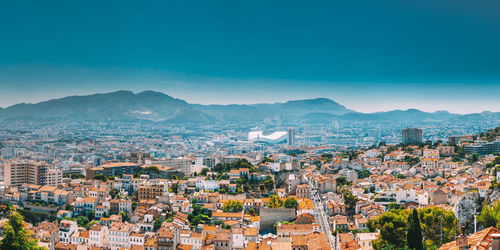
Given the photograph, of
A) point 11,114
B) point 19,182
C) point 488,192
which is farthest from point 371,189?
point 11,114

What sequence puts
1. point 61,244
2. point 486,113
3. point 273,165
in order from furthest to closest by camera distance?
point 486,113 → point 273,165 → point 61,244

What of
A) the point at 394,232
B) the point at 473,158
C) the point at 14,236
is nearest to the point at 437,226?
the point at 394,232

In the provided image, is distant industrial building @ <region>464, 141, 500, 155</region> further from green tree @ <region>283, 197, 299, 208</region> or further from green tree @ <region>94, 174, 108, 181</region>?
green tree @ <region>94, 174, 108, 181</region>

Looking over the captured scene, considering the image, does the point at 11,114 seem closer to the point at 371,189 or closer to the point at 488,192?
the point at 371,189

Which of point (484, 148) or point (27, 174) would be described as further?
point (484, 148)

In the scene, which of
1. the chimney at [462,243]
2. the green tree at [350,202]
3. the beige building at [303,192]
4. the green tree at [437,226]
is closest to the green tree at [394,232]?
the green tree at [437,226]

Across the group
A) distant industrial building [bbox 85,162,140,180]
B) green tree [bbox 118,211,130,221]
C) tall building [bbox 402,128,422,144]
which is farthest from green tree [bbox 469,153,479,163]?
green tree [bbox 118,211,130,221]

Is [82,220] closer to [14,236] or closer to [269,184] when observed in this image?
[269,184]
